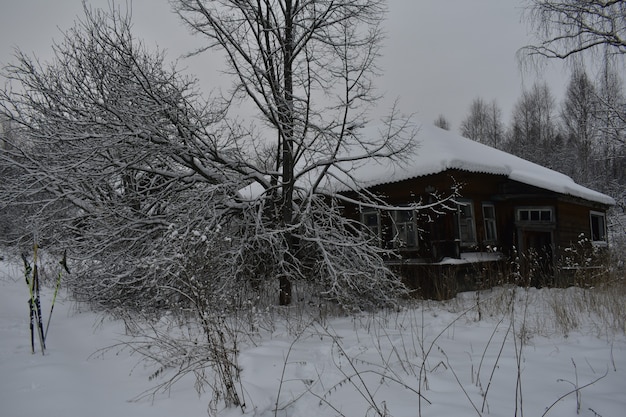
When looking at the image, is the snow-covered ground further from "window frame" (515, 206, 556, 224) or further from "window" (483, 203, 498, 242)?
"window frame" (515, 206, 556, 224)

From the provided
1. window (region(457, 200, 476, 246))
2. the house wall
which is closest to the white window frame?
the house wall

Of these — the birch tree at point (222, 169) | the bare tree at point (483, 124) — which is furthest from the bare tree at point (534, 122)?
the birch tree at point (222, 169)

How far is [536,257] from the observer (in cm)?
1230

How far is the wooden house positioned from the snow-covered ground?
395cm

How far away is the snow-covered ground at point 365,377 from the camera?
2.81 metres

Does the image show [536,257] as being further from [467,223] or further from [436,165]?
[436,165]

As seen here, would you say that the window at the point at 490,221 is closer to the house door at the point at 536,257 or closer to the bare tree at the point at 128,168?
the house door at the point at 536,257

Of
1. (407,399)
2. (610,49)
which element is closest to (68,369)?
(407,399)

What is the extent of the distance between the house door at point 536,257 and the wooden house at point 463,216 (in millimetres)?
33

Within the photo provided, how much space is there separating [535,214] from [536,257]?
143 centimetres

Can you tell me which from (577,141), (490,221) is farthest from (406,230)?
(577,141)

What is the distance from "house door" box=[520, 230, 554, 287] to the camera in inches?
433

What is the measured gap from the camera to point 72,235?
29.9ft

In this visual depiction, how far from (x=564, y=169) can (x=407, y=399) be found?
3371 cm
